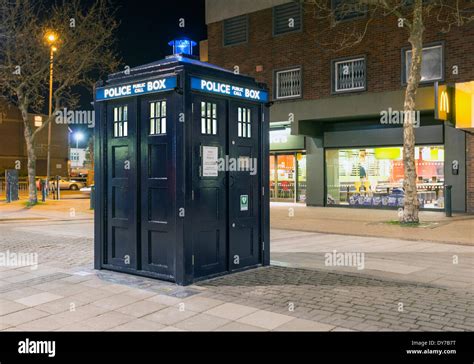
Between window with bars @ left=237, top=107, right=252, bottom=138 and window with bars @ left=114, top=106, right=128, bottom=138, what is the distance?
169 centimetres

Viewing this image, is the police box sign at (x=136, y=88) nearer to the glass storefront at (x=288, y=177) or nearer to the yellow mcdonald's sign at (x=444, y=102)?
the yellow mcdonald's sign at (x=444, y=102)

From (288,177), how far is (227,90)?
18.7 meters

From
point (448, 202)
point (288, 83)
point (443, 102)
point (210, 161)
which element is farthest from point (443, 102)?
point (210, 161)

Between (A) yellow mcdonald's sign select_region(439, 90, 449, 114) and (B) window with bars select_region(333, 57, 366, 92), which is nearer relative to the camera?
(A) yellow mcdonald's sign select_region(439, 90, 449, 114)

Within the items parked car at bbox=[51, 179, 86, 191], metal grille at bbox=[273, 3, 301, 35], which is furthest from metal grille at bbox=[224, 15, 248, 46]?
parked car at bbox=[51, 179, 86, 191]

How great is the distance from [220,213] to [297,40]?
17.7 m

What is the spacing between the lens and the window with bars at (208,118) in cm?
725

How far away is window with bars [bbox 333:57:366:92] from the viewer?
21375 millimetres

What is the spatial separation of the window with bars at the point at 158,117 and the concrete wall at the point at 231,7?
719 inches

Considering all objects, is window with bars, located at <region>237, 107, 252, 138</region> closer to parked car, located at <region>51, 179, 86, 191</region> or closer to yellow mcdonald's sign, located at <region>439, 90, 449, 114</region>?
yellow mcdonald's sign, located at <region>439, 90, 449, 114</region>

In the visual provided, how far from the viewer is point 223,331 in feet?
16.7

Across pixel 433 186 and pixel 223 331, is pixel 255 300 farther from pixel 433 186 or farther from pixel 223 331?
pixel 433 186

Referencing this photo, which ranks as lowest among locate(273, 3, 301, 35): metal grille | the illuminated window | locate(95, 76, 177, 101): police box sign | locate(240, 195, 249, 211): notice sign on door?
locate(240, 195, 249, 211): notice sign on door
